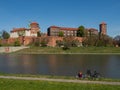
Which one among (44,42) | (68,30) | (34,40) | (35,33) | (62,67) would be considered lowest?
(62,67)

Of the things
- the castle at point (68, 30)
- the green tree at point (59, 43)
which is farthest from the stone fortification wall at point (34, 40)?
the castle at point (68, 30)

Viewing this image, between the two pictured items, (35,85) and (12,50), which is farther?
(12,50)

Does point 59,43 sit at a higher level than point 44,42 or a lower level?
lower

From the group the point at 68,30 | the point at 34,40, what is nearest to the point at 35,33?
the point at 34,40

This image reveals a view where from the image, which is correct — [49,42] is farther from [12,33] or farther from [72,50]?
[12,33]

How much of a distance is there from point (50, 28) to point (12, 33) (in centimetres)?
2612

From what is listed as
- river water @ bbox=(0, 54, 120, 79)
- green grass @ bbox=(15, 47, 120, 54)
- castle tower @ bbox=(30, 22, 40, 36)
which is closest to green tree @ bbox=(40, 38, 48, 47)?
green grass @ bbox=(15, 47, 120, 54)

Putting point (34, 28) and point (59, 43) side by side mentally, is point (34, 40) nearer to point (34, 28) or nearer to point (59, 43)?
point (59, 43)

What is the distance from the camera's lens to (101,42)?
355 feet

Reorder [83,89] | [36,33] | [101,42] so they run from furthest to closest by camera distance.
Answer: [36,33] → [101,42] → [83,89]

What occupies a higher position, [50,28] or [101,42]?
[50,28]

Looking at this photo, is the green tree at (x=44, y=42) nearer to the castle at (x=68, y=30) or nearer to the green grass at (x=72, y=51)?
the green grass at (x=72, y=51)

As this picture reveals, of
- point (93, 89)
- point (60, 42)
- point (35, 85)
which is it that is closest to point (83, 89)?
point (93, 89)

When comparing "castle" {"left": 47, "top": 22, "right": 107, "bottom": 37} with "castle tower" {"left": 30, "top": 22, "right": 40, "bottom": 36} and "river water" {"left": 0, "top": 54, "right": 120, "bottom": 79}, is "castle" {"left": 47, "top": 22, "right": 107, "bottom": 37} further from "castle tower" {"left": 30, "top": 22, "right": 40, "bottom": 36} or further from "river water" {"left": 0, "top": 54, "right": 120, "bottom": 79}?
"river water" {"left": 0, "top": 54, "right": 120, "bottom": 79}
